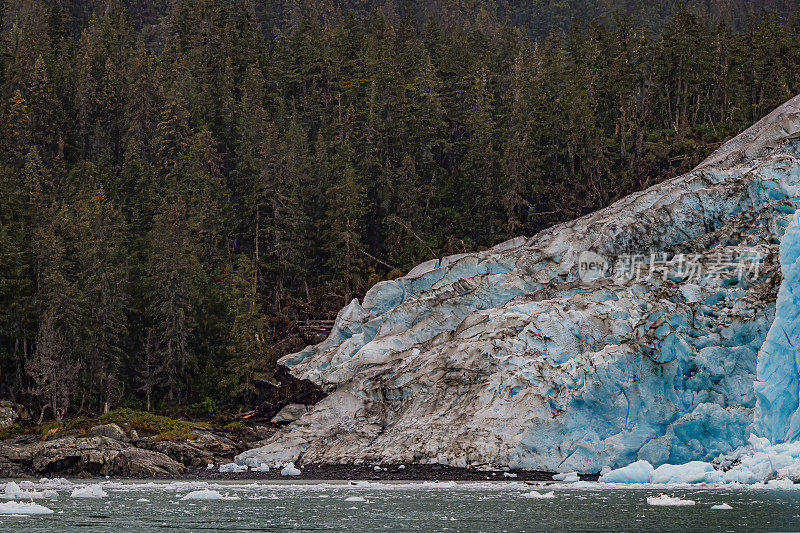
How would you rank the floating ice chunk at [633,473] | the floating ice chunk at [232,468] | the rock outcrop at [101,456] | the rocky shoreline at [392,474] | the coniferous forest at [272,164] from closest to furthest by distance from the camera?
the floating ice chunk at [633,473]
the rocky shoreline at [392,474]
the rock outcrop at [101,456]
the floating ice chunk at [232,468]
the coniferous forest at [272,164]

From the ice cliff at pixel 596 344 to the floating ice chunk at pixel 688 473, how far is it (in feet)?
5.67

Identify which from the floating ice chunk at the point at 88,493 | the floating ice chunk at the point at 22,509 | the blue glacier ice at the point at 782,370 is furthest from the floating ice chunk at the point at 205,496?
the blue glacier ice at the point at 782,370

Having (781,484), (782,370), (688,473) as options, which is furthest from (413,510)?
(782,370)

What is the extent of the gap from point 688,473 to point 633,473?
211 cm

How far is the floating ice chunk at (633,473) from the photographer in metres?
38.1

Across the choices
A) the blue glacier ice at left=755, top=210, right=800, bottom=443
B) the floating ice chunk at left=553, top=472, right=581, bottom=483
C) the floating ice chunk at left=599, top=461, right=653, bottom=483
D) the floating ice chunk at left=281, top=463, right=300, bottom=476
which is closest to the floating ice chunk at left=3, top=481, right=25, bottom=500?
the floating ice chunk at left=281, top=463, right=300, bottom=476

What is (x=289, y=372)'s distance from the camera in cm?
5662

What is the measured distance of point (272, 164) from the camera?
69.2 metres

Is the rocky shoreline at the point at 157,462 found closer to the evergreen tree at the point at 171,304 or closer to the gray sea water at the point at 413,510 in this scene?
the gray sea water at the point at 413,510

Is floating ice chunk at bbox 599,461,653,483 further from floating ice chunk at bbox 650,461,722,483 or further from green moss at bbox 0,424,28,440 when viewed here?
green moss at bbox 0,424,28,440

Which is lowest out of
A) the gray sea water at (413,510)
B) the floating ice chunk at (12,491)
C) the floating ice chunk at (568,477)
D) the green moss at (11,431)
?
the gray sea water at (413,510)

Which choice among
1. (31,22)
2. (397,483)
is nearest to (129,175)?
(31,22)

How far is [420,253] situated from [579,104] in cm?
1661

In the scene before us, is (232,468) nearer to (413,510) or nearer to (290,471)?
(290,471)
